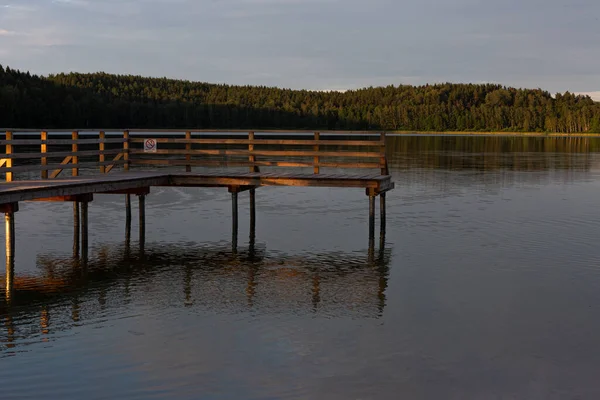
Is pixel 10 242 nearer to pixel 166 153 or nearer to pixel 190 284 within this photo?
pixel 190 284

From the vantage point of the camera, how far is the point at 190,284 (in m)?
14.6

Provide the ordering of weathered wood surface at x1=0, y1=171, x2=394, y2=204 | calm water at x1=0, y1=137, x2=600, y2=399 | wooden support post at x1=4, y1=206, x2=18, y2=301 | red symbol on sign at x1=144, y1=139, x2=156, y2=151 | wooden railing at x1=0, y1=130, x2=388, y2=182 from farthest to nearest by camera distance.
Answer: red symbol on sign at x1=144, y1=139, x2=156, y2=151
wooden railing at x1=0, y1=130, x2=388, y2=182
weathered wood surface at x1=0, y1=171, x2=394, y2=204
wooden support post at x1=4, y1=206, x2=18, y2=301
calm water at x1=0, y1=137, x2=600, y2=399

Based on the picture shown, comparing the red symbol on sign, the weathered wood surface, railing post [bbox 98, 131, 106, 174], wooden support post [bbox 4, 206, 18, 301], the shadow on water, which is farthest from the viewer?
the red symbol on sign

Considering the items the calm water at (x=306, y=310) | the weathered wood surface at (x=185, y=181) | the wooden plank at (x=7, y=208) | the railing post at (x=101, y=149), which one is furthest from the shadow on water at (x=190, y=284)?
the railing post at (x=101, y=149)

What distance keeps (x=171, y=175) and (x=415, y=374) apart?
12.7m

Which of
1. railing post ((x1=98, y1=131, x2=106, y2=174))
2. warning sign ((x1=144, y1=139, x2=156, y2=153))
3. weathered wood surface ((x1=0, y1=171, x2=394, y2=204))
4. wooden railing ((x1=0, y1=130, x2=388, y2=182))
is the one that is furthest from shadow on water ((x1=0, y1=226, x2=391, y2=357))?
warning sign ((x1=144, y1=139, x2=156, y2=153))

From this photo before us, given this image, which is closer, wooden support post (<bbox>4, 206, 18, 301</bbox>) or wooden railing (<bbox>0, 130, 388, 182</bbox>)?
wooden support post (<bbox>4, 206, 18, 301</bbox>)

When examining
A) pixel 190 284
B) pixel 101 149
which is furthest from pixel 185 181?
pixel 190 284

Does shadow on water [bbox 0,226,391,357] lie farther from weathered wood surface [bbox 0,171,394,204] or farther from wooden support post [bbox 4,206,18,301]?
weathered wood surface [bbox 0,171,394,204]

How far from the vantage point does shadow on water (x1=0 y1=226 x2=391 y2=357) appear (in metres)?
12.5

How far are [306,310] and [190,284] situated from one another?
2.92 metres

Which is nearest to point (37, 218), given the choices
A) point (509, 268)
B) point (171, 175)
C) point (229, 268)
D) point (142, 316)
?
point (171, 175)

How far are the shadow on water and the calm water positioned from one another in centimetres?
6

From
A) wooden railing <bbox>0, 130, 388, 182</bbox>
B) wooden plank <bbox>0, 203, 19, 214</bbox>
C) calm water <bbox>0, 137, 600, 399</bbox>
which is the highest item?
wooden railing <bbox>0, 130, 388, 182</bbox>
